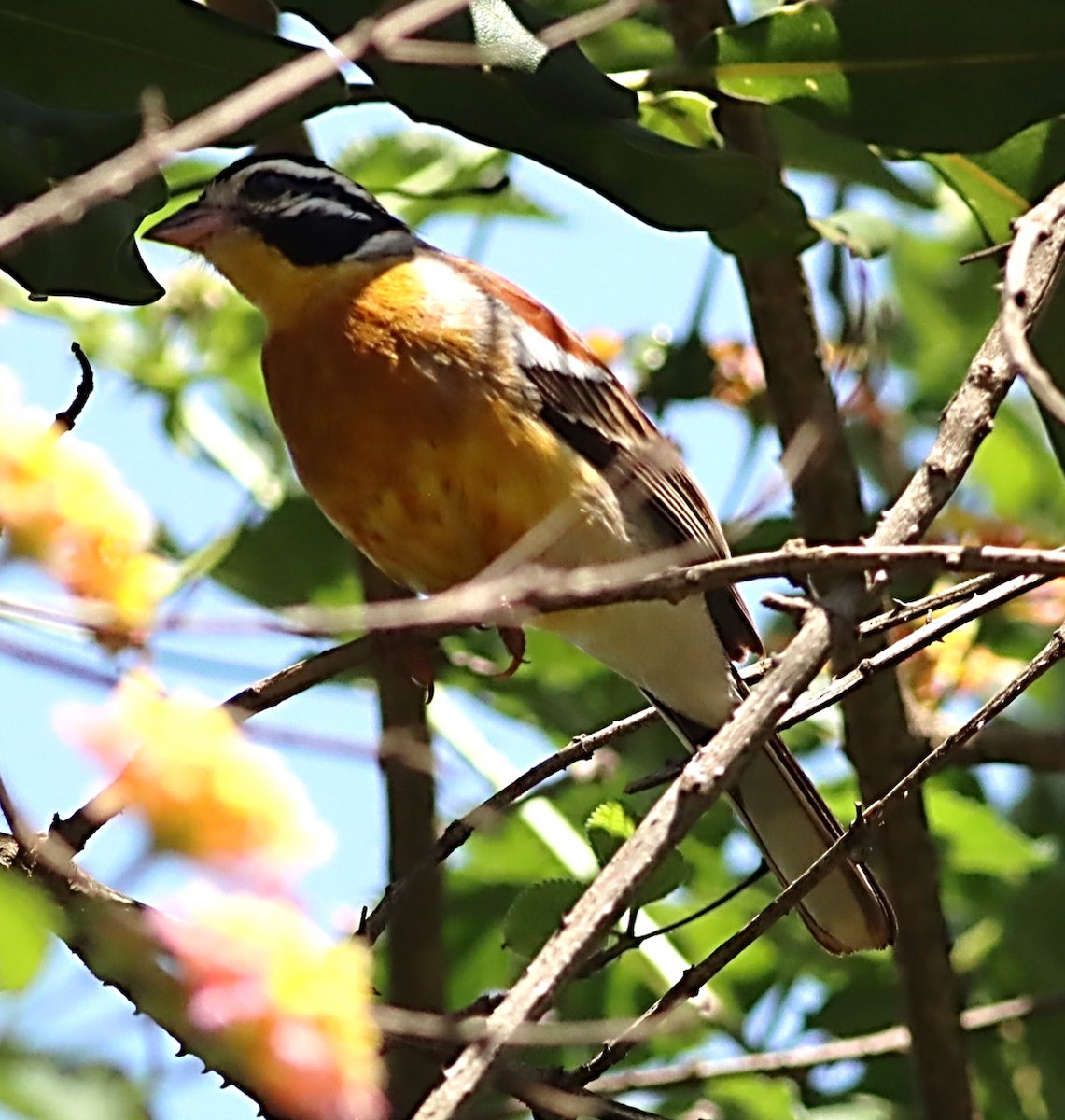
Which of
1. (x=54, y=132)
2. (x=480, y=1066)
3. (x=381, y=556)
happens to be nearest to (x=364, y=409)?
(x=381, y=556)

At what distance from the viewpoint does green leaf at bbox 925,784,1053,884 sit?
338 cm

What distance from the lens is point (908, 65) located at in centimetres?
285

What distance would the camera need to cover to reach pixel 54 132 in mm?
2330

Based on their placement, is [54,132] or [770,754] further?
[770,754]

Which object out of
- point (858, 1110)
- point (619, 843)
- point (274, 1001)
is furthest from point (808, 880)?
point (858, 1110)

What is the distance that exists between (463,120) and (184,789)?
5.14 ft

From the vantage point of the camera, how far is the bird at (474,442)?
115 inches

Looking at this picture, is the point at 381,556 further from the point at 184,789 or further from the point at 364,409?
the point at 184,789

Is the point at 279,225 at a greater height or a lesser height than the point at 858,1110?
greater

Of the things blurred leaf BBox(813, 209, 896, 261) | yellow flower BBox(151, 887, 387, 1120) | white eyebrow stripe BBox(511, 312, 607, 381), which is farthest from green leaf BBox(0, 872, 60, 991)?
blurred leaf BBox(813, 209, 896, 261)

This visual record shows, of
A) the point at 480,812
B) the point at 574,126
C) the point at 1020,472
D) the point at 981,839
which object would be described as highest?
the point at 1020,472

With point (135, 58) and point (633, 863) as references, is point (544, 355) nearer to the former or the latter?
point (135, 58)

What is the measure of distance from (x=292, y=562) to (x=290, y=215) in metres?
0.66

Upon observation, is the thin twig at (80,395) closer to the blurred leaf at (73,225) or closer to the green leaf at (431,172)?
the blurred leaf at (73,225)
